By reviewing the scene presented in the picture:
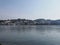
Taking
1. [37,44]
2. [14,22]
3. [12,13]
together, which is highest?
[12,13]

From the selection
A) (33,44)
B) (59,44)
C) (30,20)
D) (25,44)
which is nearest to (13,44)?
(25,44)

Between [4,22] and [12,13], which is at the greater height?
[12,13]

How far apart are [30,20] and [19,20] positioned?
0.55m

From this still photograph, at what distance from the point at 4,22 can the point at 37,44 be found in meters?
1.94

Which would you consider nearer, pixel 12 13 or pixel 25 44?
pixel 25 44

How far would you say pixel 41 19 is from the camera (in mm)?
5004

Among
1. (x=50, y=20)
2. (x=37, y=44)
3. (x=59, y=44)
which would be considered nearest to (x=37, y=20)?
(x=50, y=20)

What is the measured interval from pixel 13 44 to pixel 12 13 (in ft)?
5.24

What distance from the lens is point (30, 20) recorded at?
5.02 metres

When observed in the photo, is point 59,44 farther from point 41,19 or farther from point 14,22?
point 14,22

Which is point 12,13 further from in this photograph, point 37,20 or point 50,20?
point 50,20

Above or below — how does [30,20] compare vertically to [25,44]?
above

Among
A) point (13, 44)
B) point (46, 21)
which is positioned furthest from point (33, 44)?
point (46, 21)

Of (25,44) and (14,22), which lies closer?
(25,44)
